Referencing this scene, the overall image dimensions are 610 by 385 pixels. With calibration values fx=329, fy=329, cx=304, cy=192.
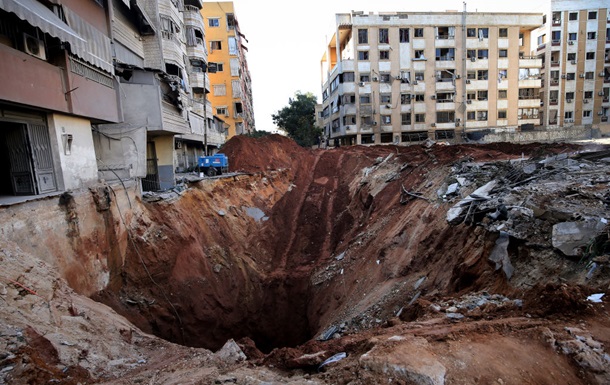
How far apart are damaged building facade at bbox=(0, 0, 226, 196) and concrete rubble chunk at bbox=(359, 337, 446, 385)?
899 centimetres

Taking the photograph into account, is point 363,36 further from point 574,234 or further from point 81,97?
point 574,234

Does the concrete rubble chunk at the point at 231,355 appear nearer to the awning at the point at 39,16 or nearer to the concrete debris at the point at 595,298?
the concrete debris at the point at 595,298

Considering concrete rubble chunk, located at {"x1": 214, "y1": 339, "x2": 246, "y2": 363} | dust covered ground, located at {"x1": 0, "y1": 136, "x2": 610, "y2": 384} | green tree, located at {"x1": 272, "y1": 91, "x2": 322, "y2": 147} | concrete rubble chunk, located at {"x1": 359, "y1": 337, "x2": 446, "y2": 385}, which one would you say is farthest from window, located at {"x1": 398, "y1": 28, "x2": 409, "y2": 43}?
concrete rubble chunk, located at {"x1": 359, "y1": 337, "x2": 446, "y2": 385}

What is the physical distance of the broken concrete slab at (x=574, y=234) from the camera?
17.8ft

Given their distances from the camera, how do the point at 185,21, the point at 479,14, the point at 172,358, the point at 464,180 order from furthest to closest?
the point at 479,14
the point at 185,21
the point at 464,180
the point at 172,358

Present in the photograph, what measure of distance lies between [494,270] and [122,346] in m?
7.31

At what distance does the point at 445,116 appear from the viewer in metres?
40.9

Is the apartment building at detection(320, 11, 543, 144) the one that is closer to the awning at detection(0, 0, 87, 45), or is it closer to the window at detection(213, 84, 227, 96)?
the window at detection(213, 84, 227, 96)

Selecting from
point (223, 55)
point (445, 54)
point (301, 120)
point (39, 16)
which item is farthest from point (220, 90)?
point (39, 16)

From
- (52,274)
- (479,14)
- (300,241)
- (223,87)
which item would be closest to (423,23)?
(479,14)

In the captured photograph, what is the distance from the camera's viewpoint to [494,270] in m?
6.38

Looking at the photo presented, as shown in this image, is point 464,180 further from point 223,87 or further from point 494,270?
point 223,87

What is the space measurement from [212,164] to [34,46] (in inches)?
446

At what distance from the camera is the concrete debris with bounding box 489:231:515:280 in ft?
19.8
